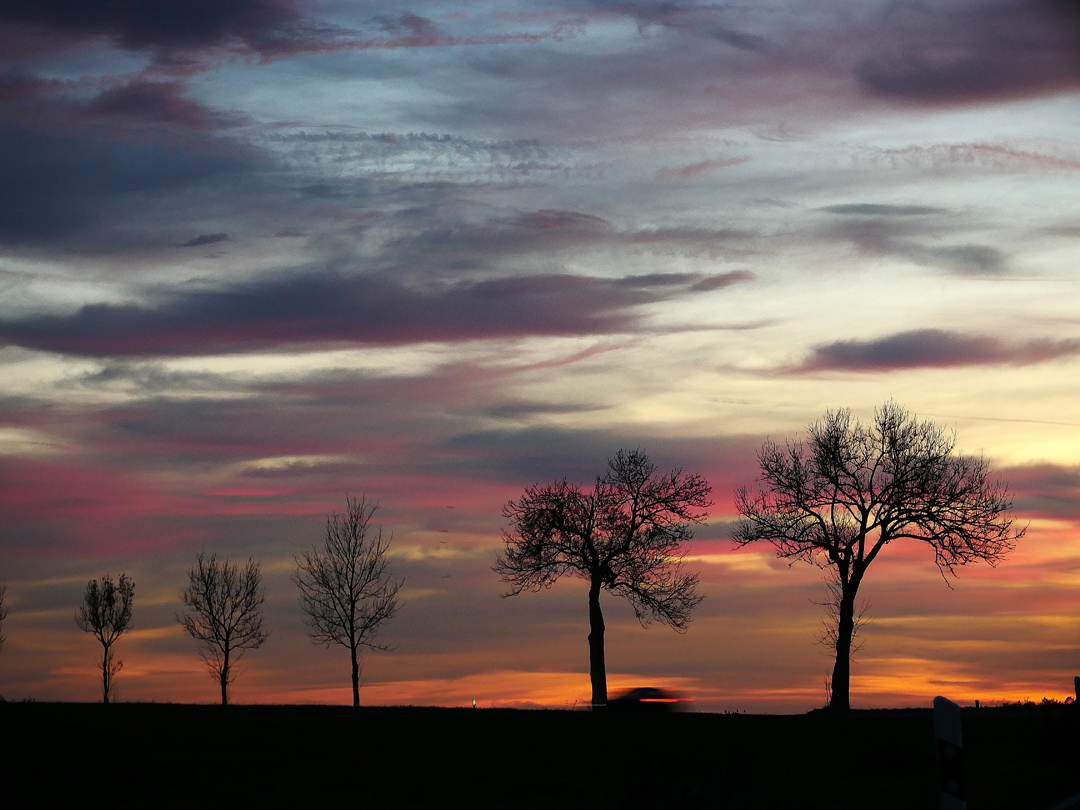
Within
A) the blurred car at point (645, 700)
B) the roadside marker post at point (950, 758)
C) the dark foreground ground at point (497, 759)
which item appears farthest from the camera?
the blurred car at point (645, 700)

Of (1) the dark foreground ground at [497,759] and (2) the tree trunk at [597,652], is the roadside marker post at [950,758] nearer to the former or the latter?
(1) the dark foreground ground at [497,759]

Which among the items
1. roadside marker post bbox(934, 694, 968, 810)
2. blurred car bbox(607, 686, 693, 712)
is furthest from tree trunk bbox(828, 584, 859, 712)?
roadside marker post bbox(934, 694, 968, 810)

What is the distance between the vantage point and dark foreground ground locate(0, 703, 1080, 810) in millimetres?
15484

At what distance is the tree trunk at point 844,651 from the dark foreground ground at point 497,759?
1515 cm

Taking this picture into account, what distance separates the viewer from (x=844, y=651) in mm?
43375

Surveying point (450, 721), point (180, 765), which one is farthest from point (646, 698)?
point (180, 765)

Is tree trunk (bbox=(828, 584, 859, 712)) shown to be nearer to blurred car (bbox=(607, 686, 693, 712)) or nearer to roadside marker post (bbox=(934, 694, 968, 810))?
blurred car (bbox=(607, 686, 693, 712))

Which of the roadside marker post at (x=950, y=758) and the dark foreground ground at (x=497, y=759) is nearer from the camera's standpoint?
the roadside marker post at (x=950, y=758)

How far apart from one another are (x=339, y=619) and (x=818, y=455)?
2214 cm

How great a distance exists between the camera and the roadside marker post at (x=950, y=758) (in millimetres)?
8664

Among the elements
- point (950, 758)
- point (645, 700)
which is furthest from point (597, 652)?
point (950, 758)

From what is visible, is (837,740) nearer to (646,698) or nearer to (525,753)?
(525,753)

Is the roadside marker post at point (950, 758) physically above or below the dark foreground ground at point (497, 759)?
above

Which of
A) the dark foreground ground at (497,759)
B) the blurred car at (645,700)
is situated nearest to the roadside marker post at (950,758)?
the dark foreground ground at (497,759)
